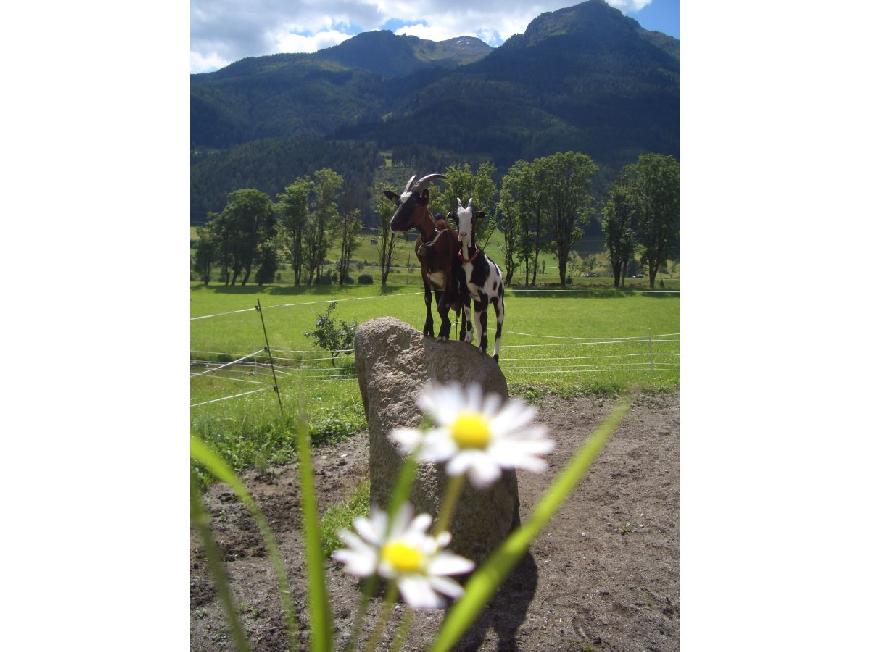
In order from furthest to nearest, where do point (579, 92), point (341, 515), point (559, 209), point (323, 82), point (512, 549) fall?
1. point (323, 82)
2. point (579, 92)
3. point (559, 209)
4. point (341, 515)
5. point (512, 549)

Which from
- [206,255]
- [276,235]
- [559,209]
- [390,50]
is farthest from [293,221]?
[559,209]

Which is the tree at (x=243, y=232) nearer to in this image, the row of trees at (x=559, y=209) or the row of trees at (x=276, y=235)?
the row of trees at (x=276, y=235)

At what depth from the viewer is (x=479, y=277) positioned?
5.92 ft

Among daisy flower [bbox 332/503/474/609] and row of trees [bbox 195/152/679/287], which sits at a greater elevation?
row of trees [bbox 195/152/679/287]

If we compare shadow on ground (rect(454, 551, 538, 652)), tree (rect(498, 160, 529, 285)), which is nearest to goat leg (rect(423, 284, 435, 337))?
tree (rect(498, 160, 529, 285))

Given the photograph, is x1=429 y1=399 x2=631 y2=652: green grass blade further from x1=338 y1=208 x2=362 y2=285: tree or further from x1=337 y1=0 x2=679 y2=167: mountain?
x1=338 y1=208 x2=362 y2=285: tree

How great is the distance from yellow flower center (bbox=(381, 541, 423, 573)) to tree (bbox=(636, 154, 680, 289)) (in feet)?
6.14

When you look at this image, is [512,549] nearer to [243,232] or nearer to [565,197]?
[565,197]

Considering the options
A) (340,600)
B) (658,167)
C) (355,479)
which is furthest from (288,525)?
(658,167)

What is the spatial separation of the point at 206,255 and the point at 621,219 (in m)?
2.07

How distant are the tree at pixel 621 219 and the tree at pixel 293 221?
171cm

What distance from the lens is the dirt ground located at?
1.54m
